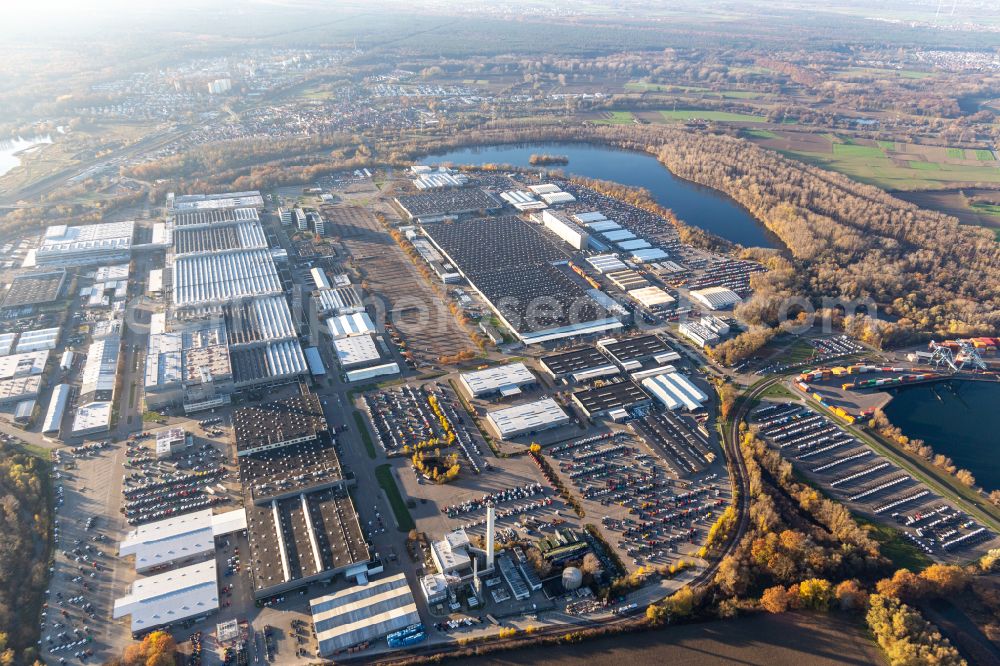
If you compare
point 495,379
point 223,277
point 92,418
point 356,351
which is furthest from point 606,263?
point 92,418

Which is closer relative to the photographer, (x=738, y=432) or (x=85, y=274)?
(x=738, y=432)

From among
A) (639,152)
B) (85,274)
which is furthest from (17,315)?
(639,152)

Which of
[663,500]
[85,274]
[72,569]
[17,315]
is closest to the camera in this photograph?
[72,569]

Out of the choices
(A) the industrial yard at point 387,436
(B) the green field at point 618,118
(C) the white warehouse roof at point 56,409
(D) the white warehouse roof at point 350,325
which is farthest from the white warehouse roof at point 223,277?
(B) the green field at point 618,118

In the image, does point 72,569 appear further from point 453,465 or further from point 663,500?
point 663,500

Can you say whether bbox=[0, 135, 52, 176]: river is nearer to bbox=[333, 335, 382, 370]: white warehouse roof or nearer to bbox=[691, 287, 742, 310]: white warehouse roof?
bbox=[333, 335, 382, 370]: white warehouse roof

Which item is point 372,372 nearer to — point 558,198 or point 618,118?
point 558,198

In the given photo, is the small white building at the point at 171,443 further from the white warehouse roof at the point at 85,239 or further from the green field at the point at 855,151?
the green field at the point at 855,151
